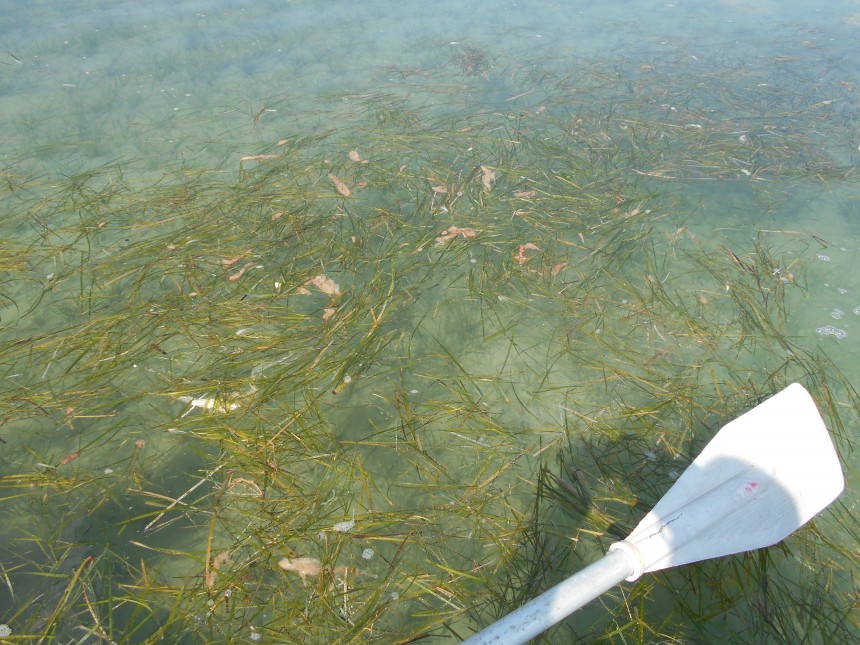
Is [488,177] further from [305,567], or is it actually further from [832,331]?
[305,567]

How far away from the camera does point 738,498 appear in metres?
1.75

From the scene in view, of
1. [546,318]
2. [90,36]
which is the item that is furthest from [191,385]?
[90,36]

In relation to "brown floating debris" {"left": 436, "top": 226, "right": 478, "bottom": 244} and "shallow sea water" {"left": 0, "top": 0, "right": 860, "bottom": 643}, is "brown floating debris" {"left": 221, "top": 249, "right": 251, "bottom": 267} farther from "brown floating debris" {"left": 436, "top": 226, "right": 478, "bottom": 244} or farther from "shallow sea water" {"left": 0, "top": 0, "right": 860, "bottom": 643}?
"brown floating debris" {"left": 436, "top": 226, "right": 478, "bottom": 244}

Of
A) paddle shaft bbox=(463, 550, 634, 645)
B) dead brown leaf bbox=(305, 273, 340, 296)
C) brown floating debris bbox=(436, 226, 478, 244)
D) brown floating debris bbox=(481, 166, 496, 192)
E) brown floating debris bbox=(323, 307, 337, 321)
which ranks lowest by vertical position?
paddle shaft bbox=(463, 550, 634, 645)

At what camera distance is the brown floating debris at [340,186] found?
11.0 ft

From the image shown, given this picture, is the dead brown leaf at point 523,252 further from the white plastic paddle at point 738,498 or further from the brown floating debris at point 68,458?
the brown floating debris at point 68,458

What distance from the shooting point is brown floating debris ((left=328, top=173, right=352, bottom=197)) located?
3.34 meters

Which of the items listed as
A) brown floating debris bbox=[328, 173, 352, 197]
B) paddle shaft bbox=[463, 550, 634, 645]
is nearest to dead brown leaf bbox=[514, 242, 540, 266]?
brown floating debris bbox=[328, 173, 352, 197]

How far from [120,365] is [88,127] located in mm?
2445

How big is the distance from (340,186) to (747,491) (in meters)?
2.54

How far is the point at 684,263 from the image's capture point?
302cm

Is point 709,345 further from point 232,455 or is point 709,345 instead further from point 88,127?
point 88,127

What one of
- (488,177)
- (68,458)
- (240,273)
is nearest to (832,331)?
(488,177)

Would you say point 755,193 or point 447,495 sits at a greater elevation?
point 755,193
